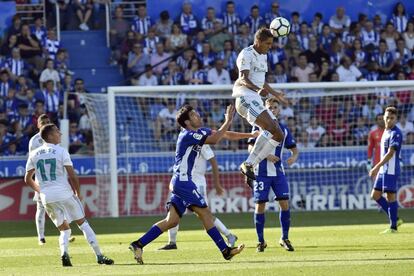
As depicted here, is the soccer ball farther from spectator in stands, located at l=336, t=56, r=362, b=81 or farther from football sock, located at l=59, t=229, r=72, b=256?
spectator in stands, located at l=336, t=56, r=362, b=81

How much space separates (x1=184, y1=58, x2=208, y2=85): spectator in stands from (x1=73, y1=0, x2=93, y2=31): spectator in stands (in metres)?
3.74

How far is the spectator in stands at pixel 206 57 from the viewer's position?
2944 cm

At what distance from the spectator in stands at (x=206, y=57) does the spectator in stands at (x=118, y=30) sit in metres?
2.37

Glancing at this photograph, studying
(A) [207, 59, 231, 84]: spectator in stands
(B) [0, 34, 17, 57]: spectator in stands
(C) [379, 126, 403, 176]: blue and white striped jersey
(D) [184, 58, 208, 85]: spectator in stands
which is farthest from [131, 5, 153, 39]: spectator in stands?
(C) [379, 126, 403, 176]: blue and white striped jersey

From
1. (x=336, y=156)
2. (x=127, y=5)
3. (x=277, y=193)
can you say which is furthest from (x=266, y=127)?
(x=127, y=5)

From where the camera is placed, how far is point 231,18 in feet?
101

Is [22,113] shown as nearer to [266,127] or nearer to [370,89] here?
[370,89]

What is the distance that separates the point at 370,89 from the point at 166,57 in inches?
253

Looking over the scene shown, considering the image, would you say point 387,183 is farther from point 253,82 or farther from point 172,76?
point 172,76

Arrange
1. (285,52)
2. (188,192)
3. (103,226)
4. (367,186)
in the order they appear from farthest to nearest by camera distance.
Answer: (285,52), (367,186), (103,226), (188,192)

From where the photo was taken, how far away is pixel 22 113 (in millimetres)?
27781

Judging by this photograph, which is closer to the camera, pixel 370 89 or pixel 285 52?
pixel 370 89

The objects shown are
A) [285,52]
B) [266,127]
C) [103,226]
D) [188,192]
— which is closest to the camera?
[188,192]

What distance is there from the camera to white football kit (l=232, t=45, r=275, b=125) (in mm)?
14844
